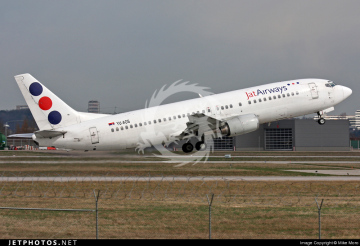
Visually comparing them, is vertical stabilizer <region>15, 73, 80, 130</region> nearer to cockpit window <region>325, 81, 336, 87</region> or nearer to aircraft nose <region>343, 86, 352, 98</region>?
cockpit window <region>325, 81, 336, 87</region>

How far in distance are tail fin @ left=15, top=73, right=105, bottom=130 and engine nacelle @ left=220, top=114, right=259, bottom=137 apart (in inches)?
612

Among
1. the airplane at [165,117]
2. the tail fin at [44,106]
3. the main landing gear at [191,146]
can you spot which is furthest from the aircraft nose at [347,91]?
the tail fin at [44,106]

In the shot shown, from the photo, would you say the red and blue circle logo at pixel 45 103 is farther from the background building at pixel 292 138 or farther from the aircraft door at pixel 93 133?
the background building at pixel 292 138

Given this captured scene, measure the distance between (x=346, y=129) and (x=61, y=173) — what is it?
357 ft

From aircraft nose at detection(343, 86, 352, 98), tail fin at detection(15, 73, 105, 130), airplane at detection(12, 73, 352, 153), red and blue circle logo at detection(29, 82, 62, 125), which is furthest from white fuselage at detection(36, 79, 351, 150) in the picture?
aircraft nose at detection(343, 86, 352, 98)

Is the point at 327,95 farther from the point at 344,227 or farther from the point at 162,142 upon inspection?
the point at 344,227

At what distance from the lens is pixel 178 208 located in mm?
31281

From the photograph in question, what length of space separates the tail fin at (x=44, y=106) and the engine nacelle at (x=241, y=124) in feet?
51.0

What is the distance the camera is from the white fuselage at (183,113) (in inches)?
1980

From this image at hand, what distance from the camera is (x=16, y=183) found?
43344mm

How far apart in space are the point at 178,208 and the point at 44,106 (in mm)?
24542

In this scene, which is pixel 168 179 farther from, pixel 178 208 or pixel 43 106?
pixel 43 106

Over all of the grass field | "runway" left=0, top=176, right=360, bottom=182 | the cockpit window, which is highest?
the cockpit window

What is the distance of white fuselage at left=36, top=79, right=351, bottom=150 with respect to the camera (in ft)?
165
